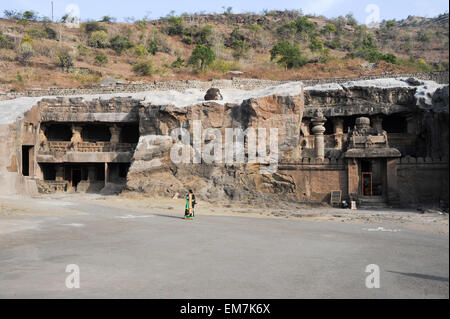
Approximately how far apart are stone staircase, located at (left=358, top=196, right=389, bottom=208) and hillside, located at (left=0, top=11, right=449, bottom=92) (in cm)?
1310

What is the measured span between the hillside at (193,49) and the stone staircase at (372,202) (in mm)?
13103

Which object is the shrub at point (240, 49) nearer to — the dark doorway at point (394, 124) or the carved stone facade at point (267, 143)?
the carved stone facade at point (267, 143)

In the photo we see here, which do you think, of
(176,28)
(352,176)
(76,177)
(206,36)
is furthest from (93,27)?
(352,176)

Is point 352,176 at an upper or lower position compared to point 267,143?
lower

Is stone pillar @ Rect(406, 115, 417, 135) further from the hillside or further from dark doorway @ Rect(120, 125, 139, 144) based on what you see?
dark doorway @ Rect(120, 125, 139, 144)

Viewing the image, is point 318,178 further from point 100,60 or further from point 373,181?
point 100,60

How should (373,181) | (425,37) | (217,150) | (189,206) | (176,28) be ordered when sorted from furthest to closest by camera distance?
(176,28) < (217,150) < (373,181) < (189,206) < (425,37)

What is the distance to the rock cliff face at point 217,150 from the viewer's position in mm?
19875

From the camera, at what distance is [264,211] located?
16.9 metres

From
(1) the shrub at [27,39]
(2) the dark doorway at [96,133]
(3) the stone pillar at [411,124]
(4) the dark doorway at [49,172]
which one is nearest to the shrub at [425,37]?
(3) the stone pillar at [411,124]

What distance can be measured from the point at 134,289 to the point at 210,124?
56.5 ft

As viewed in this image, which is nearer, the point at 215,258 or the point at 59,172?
the point at 215,258

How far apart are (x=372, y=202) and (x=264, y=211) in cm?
553

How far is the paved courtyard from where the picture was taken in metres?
5.06
